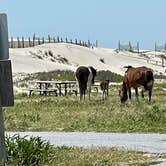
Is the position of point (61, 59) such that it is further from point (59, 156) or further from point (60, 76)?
point (59, 156)

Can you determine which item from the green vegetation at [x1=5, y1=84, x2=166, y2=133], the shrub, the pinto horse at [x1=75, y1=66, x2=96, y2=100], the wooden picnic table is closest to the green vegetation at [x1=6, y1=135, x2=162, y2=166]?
the shrub

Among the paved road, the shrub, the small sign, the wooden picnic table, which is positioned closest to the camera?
the small sign

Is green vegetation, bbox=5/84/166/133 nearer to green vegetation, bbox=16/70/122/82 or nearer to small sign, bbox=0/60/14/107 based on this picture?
small sign, bbox=0/60/14/107

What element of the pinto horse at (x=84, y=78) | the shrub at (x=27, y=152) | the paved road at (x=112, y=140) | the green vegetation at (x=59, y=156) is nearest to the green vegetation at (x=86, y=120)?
the paved road at (x=112, y=140)

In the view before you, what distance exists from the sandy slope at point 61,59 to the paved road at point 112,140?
5767cm

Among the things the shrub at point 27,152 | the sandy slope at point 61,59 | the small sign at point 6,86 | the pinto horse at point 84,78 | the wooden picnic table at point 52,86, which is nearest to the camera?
the small sign at point 6,86

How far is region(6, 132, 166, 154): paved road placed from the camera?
640 inches

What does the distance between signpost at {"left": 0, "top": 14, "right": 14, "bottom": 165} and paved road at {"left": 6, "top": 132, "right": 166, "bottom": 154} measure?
4.63 m

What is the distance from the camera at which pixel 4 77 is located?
11688 millimetres

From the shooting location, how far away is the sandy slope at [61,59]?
83.0 m

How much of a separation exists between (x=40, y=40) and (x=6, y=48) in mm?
115768

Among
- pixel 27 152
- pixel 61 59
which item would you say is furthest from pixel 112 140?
pixel 61 59

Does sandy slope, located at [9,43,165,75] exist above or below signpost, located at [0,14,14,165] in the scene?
below

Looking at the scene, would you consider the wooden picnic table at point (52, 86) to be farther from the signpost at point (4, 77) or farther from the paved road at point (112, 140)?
the signpost at point (4, 77)
